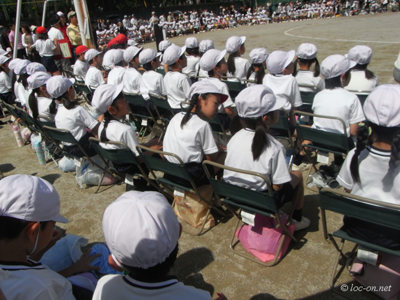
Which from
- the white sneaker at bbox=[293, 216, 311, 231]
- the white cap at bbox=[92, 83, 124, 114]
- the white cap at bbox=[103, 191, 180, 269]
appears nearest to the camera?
the white cap at bbox=[103, 191, 180, 269]

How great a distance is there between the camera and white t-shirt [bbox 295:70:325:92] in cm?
499

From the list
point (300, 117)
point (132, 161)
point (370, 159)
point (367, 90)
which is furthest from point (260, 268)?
point (367, 90)

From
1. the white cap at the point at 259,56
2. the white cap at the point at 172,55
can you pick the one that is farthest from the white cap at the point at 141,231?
the white cap at the point at 259,56

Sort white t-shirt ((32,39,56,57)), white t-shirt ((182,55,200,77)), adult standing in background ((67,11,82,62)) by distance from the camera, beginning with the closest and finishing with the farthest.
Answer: white t-shirt ((182,55,200,77)), white t-shirt ((32,39,56,57)), adult standing in background ((67,11,82,62))

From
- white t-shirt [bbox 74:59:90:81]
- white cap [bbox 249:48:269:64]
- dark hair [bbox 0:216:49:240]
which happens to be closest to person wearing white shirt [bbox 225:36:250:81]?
white cap [bbox 249:48:269:64]

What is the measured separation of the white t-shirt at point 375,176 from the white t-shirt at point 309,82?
2.81 m

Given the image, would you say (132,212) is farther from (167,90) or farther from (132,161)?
(167,90)

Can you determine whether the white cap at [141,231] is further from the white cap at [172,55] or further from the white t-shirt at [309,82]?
the white cap at [172,55]

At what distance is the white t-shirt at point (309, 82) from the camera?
16.4ft

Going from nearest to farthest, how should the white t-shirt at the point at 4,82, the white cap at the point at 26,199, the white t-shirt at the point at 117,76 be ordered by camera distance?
the white cap at the point at 26,199, the white t-shirt at the point at 117,76, the white t-shirt at the point at 4,82

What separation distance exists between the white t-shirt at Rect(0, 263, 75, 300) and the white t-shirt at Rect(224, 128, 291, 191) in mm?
1646

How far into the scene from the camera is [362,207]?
2164mm

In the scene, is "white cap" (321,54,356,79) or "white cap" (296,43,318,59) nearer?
"white cap" (321,54,356,79)

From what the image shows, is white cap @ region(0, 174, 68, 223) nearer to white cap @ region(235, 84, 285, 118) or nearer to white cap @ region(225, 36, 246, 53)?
white cap @ region(235, 84, 285, 118)
